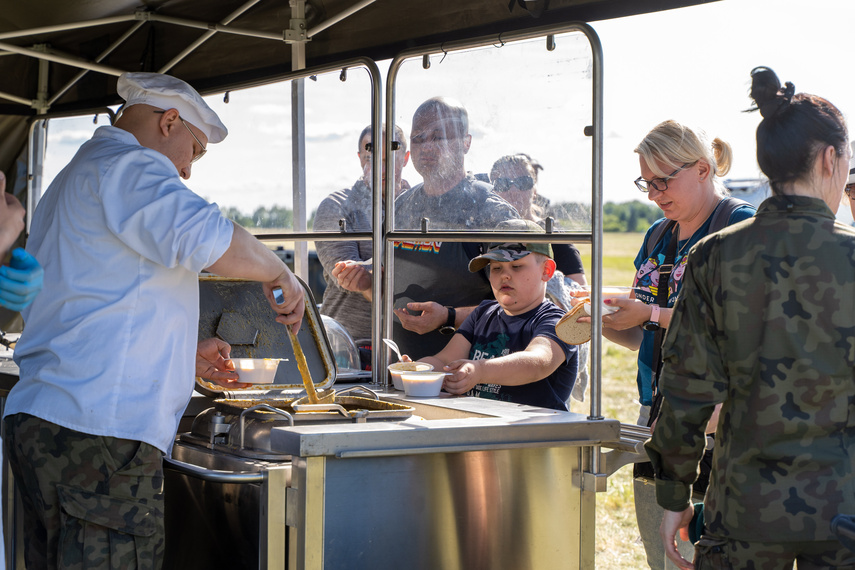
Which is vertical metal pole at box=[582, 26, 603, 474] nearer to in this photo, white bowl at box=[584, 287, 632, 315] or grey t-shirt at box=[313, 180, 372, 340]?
white bowl at box=[584, 287, 632, 315]

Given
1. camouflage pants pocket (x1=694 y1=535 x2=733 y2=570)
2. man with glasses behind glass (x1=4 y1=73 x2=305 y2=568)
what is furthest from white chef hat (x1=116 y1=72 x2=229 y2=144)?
camouflage pants pocket (x1=694 y1=535 x2=733 y2=570)

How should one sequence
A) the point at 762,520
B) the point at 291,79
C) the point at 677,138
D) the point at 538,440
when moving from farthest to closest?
the point at 291,79 → the point at 677,138 → the point at 538,440 → the point at 762,520

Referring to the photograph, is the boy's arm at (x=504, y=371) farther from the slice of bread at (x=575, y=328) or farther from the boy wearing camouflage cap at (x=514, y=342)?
the slice of bread at (x=575, y=328)

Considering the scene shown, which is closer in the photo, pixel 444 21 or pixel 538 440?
pixel 538 440

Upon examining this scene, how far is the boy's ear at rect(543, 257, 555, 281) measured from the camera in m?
2.91

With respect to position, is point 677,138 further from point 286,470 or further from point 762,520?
point 286,470

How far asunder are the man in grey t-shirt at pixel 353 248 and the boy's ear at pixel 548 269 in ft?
1.78

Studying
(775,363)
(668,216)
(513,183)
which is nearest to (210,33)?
(513,183)

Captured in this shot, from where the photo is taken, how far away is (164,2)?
13.1ft

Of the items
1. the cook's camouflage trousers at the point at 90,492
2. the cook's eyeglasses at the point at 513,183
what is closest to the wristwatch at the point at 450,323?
the cook's eyeglasses at the point at 513,183

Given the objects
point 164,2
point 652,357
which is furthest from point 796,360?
point 164,2

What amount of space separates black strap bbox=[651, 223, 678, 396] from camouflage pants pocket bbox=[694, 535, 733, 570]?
82cm

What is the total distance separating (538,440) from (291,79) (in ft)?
5.42

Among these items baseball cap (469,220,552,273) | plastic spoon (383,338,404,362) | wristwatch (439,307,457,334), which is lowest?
plastic spoon (383,338,404,362)
